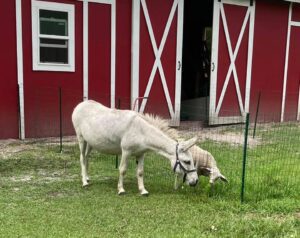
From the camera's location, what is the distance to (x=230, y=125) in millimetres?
13047

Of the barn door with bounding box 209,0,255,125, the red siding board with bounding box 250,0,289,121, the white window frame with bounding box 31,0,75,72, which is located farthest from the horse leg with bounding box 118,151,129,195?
the red siding board with bounding box 250,0,289,121

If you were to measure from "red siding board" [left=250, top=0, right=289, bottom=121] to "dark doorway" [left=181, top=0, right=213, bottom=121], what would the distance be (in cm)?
166

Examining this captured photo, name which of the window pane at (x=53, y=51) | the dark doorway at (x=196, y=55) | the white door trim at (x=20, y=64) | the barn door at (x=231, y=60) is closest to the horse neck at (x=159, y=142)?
the white door trim at (x=20, y=64)

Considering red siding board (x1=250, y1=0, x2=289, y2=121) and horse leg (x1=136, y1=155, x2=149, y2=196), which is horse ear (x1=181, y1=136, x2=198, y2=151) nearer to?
horse leg (x1=136, y1=155, x2=149, y2=196)

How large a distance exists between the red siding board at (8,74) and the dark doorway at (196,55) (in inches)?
237

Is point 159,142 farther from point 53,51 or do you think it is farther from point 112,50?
point 112,50

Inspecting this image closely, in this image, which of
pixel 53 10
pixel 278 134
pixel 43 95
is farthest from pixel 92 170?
pixel 278 134

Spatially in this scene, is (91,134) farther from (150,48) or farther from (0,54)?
(150,48)

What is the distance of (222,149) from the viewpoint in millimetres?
8945

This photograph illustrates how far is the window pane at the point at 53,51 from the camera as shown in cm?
969

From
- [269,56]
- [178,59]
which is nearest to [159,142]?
[178,59]

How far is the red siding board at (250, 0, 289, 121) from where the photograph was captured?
1346cm

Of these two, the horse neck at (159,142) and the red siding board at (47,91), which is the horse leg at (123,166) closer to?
the horse neck at (159,142)

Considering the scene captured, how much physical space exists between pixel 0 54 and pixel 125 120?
4729 mm
